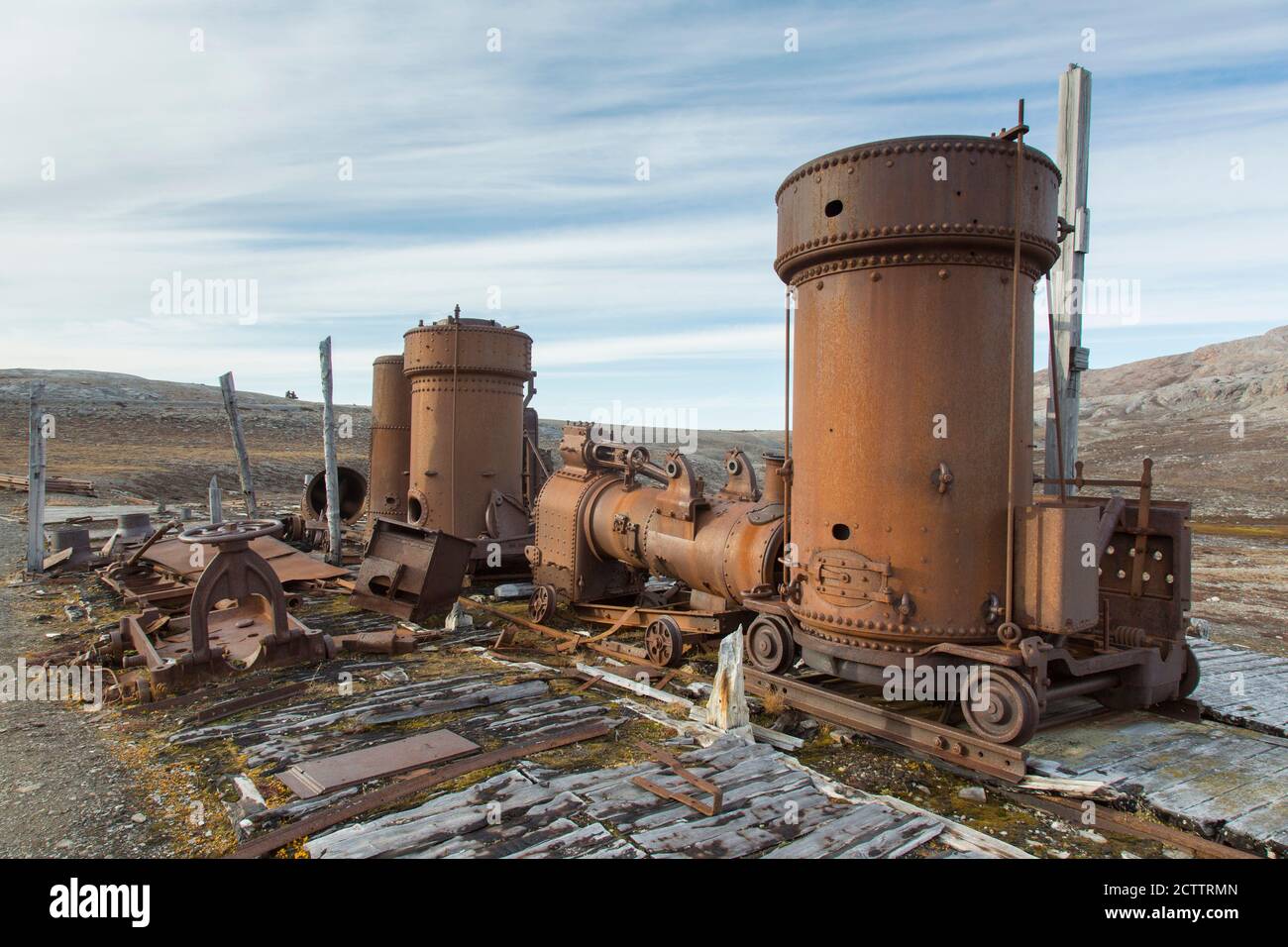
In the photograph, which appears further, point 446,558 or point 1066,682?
point 446,558

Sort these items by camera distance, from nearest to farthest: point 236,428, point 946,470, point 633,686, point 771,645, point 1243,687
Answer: point 946,470 < point 771,645 < point 1243,687 < point 633,686 < point 236,428

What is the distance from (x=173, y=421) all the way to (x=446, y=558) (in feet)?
133

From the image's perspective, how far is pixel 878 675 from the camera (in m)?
5.88

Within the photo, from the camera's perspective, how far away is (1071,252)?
8078mm

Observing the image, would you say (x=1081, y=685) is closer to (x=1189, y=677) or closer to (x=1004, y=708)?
(x=1004, y=708)

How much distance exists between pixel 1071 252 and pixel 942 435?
3813 mm

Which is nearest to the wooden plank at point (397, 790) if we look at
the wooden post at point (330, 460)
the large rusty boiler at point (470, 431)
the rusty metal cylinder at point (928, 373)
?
the rusty metal cylinder at point (928, 373)

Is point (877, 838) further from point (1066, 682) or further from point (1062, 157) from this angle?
point (1062, 157)

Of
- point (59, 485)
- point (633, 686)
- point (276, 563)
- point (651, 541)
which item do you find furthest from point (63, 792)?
point (59, 485)

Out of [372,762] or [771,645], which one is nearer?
[372,762]

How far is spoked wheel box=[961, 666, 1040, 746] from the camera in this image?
16.8ft

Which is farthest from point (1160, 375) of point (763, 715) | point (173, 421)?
point (763, 715)

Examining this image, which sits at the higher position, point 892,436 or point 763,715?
point 892,436

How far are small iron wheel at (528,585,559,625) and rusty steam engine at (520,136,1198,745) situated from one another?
4.57 metres
